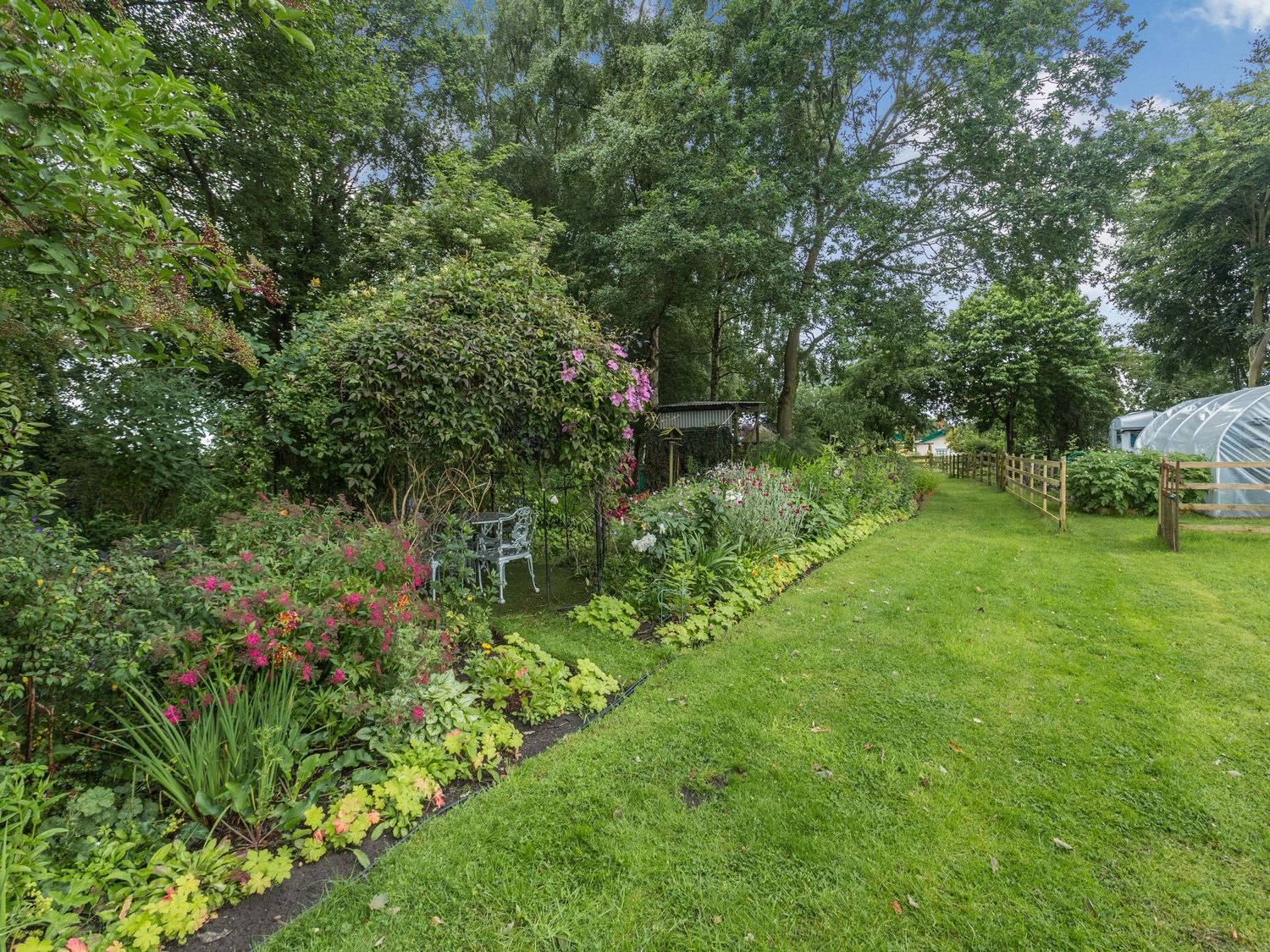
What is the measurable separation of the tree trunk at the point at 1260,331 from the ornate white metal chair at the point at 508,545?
65.7ft

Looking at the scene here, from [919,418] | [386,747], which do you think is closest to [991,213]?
[919,418]

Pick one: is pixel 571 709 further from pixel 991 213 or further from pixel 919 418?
pixel 919 418

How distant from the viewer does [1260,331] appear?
14062 mm

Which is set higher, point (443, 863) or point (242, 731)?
point (242, 731)

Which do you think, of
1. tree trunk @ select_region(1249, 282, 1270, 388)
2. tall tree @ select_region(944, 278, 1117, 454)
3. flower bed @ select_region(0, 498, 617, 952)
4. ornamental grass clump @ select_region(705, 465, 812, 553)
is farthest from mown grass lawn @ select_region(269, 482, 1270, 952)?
tree trunk @ select_region(1249, 282, 1270, 388)

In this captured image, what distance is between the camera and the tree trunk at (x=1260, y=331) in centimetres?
1399

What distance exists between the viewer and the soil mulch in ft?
5.56

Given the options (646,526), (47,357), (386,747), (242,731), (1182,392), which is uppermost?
(1182,392)

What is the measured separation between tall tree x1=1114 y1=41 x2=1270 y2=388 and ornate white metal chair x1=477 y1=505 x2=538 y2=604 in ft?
45.6

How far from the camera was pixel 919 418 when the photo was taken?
17688mm

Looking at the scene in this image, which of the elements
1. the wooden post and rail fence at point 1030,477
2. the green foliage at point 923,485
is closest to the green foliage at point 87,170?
the wooden post and rail fence at point 1030,477

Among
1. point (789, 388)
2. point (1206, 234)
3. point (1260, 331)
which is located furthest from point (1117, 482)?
point (1206, 234)

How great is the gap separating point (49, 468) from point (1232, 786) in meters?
7.92

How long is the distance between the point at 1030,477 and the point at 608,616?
1104cm
